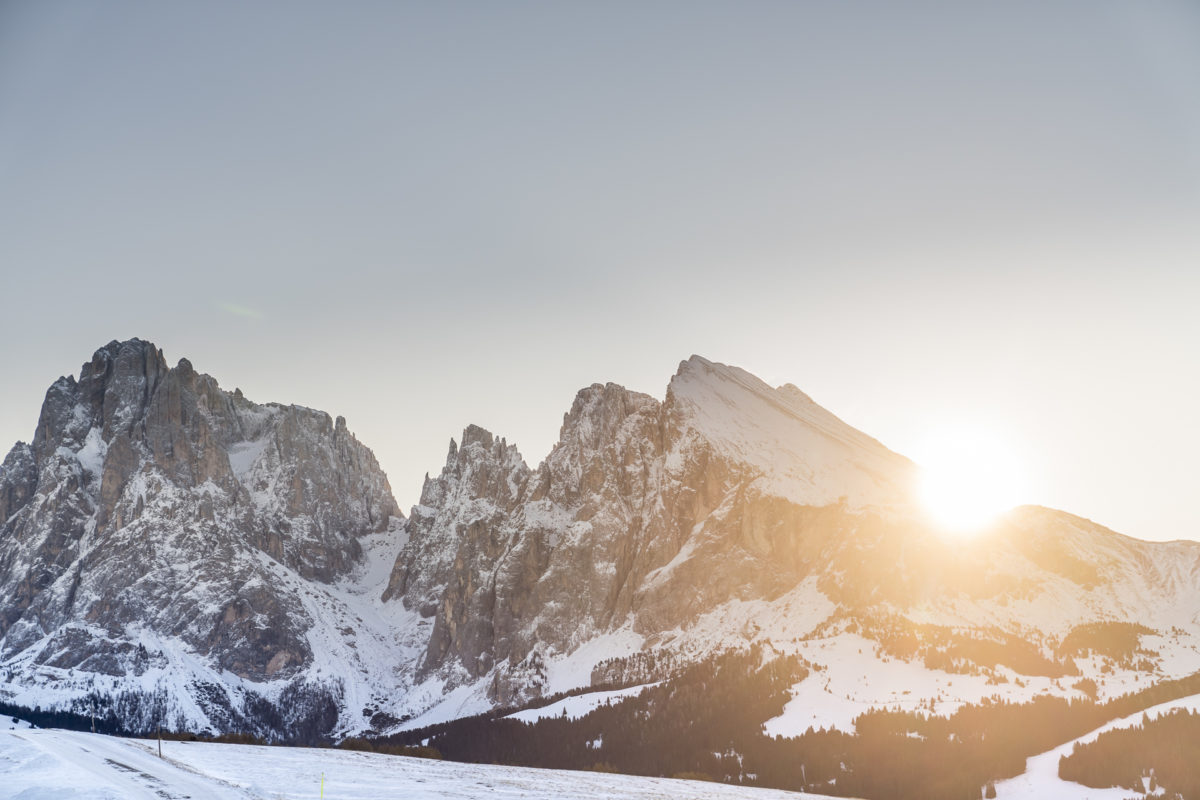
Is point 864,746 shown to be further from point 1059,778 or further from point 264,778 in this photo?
point 264,778

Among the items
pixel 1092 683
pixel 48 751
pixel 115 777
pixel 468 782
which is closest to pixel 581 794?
pixel 468 782

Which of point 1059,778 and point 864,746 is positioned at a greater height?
point 864,746

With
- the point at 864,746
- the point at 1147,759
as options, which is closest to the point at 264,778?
the point at 1147,759

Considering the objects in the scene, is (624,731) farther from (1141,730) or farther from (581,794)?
(581,794)

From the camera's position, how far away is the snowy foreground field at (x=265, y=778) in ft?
122

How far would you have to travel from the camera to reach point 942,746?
15162 cm

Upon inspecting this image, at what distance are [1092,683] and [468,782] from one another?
18243cm

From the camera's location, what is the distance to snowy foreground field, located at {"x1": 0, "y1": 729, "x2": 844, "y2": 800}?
3722 cm

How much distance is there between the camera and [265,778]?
4353cm

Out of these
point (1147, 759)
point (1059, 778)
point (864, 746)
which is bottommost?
point (1059, 778)

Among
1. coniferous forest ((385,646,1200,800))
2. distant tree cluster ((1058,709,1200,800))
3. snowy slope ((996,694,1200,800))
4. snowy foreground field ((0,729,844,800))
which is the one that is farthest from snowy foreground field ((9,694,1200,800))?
snowy slope ((996,694,1200,800))

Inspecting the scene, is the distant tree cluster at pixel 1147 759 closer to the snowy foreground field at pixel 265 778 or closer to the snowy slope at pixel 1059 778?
the snowy slope at pixel 1059 778

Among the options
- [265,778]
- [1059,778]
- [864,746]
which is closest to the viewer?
[265,778]

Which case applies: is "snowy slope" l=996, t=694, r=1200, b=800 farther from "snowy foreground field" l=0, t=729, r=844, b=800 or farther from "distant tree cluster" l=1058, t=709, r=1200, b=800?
"snowy foreground field" l=0, t=729, r=844, b=800
